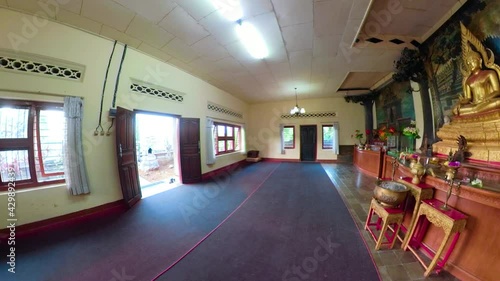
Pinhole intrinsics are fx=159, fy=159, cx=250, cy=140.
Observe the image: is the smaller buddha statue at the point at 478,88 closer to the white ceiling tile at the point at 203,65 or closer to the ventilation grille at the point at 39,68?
the white ceiling tile at the point at 203,65

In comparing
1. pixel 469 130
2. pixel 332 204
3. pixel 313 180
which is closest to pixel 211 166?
pixel 313 180

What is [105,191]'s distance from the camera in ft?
9.72

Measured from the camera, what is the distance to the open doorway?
14.5 ft

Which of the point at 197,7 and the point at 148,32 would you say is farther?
the point at 148,32

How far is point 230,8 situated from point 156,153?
695 centimetres

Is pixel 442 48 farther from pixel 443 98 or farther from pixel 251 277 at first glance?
pixel 251 277

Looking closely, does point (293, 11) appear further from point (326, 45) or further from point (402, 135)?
point (402, 135)

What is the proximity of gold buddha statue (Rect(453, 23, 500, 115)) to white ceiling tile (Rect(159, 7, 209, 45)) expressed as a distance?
3.86m

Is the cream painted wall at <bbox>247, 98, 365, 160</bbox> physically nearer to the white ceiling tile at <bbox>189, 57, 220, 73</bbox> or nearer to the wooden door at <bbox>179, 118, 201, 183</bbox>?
the wooden door at <bbox>179, 118, 201, 183</bbox>

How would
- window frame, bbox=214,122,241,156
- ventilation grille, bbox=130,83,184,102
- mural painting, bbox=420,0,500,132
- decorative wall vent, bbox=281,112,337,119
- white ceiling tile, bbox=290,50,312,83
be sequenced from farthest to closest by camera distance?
decorative wall vent, bbox=281,112,337,119, window frame, bbox=214,122,241,156, white ceiling tile, bbox=290,50,312,83, ventilation grille, bbox=130,83,184,102, mural painting, bbox=420,0,500,132

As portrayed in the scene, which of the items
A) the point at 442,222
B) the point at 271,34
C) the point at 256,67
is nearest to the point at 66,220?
the point at 271,34

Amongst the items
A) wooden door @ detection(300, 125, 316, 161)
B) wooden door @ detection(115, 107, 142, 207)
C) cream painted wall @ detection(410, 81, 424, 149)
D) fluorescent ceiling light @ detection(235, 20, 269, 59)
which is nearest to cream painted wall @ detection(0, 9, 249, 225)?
wooden door @ detection(115, 107, 142, 207)

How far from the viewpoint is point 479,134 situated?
1999 millimetres

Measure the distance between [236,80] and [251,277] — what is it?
15.9 ft
